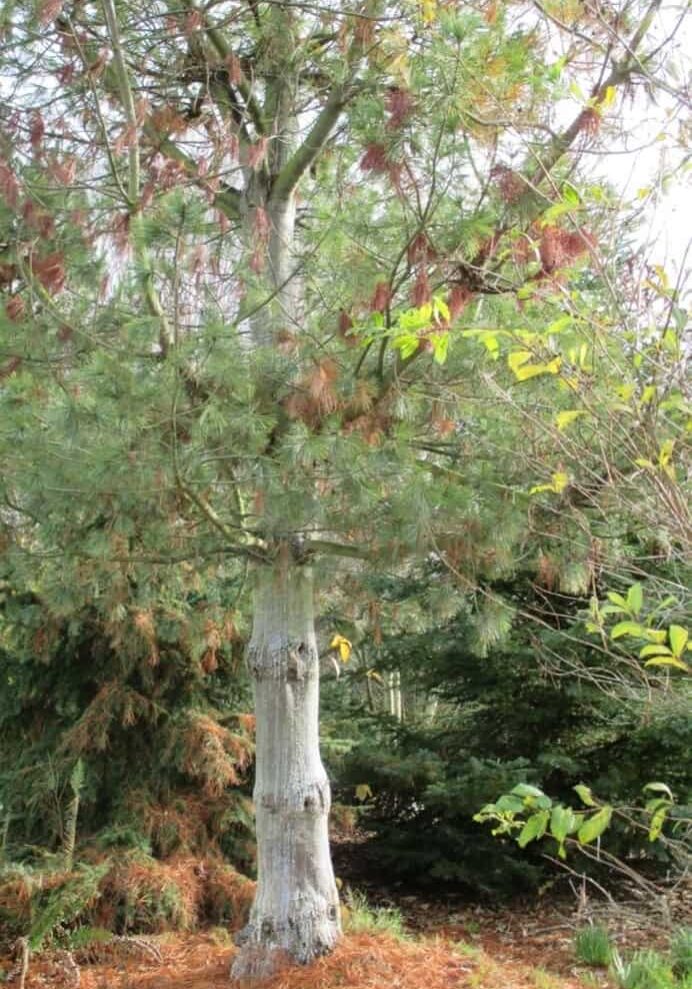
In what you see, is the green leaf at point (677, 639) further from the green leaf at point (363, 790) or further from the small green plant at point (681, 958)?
the green leaf at point (363, 790)

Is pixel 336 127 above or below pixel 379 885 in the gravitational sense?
above

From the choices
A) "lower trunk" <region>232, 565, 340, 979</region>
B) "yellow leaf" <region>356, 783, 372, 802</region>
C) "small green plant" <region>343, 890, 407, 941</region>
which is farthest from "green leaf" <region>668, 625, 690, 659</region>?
"yellow leaf" <region>356, 783, 372, 802</region>

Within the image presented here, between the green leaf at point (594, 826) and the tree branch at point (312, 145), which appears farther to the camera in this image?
the tree branch at point (312, 145)

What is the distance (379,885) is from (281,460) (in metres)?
4.10

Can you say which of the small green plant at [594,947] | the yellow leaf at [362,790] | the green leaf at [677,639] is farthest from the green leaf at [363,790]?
the green leaf at [677,639]

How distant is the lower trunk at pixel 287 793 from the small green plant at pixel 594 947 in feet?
4.22

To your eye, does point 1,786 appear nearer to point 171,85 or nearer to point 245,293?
point 245,293

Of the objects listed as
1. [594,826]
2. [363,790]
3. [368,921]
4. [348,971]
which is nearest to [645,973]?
[348,971]

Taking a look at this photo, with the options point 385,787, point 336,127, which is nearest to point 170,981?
point 385,787

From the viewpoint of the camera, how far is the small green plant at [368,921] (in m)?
4.47

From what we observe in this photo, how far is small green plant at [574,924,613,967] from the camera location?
4.43 m

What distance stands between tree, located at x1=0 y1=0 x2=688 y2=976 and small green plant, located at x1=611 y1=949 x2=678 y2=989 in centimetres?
Result: 121

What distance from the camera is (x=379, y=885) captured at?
6.21m

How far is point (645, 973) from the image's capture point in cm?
386
